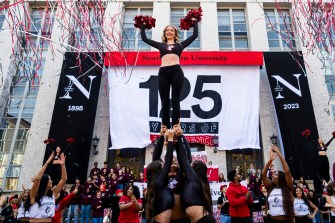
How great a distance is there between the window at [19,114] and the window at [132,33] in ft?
14.2

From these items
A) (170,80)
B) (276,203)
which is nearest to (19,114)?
(170,80)

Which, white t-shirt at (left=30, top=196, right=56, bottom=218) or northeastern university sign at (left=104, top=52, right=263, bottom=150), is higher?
northeastern university sign at (left=104, top=52, right=263, bottom=150)

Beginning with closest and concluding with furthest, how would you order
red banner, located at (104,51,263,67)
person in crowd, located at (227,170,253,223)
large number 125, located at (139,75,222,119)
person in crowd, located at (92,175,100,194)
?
person in crowd, located at (227,170,253,223)
person in crowd, located at (92,175,100,194)
large number 125, located at (139,75,222,119)
red banner, located at (104,51,263,67)

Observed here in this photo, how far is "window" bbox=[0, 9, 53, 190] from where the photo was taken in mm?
14859

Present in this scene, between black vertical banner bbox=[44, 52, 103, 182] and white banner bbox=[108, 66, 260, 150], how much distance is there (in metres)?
1.04

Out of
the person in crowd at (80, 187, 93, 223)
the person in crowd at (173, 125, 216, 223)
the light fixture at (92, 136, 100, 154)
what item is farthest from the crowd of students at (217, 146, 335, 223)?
the light fixture at (92, 136, 100, 154)

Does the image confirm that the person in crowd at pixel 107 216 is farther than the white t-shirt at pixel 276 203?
Yes

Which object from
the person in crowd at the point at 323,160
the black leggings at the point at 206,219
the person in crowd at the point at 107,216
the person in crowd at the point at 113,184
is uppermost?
the person in crowd at the point at 323,160

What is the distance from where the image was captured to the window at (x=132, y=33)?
17297mm

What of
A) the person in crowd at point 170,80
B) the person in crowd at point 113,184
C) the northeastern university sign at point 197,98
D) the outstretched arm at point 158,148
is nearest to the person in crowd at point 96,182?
the person in crowd at point 113,184

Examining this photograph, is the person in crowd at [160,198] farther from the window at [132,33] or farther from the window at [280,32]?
the window at [280,32]

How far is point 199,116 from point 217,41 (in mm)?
5643

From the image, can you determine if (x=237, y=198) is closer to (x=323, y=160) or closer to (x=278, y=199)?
(x=278, y=199)

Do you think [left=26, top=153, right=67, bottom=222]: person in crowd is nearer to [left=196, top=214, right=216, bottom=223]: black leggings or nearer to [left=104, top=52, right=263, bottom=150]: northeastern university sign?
[left=196, top=214, right=216, bottom=223]: black leggings
